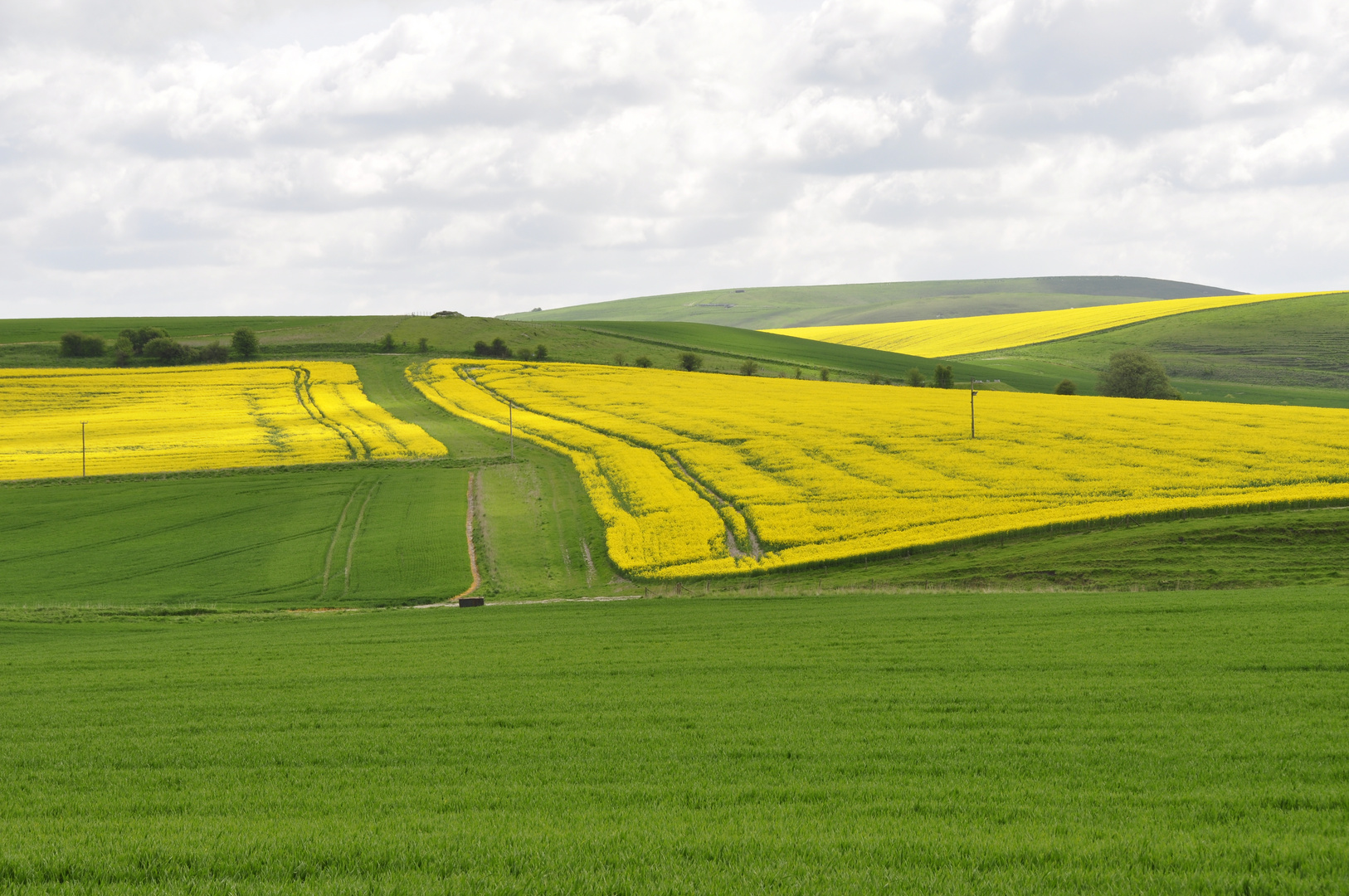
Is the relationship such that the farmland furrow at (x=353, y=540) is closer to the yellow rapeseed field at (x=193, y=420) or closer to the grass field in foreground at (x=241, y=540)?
the grass field in foreground at (x=241, y=540)

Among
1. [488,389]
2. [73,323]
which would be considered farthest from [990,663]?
[73,323]

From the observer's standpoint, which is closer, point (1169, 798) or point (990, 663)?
point (1169, 798)

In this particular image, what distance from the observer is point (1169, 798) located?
394 inches

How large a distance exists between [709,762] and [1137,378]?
310 feet

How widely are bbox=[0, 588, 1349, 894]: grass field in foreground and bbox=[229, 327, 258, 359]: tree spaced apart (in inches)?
3643

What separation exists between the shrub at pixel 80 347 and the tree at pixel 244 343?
13759 mm

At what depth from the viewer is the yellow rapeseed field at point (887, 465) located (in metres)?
38.3

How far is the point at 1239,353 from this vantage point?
121m

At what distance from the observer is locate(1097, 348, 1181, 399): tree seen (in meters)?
93.8

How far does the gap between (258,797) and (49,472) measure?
56.1 meters

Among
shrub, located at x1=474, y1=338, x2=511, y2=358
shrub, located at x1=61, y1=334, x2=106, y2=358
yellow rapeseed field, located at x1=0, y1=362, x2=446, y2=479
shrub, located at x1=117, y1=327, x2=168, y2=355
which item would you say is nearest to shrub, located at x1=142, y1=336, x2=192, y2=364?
shrub, located at x1=117, y1=327, x2=168, y2=355

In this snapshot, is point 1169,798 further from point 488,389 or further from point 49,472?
point 488,389

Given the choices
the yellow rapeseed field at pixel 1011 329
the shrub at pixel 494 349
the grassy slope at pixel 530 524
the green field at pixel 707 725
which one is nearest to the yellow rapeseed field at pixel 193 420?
the grassy slope at pixel 530 524

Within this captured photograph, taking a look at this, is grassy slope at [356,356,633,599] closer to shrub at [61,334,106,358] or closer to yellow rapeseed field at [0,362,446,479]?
yellow rapeseed field at [0,362,446,479]
